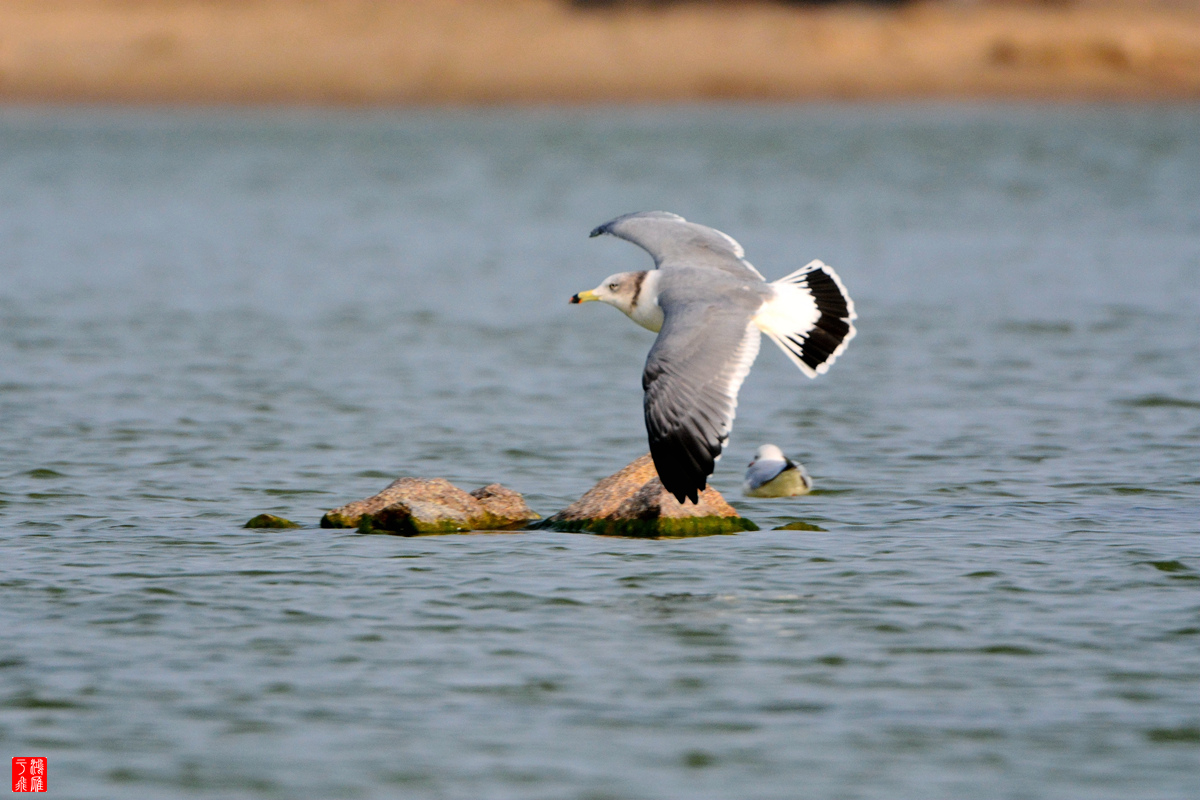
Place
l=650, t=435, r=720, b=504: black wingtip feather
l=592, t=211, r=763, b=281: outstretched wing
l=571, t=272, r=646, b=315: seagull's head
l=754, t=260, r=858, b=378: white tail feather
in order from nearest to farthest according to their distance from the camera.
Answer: l=650, t=435, r=720, b=504: black wingtip feather < l=754, t=260, r=858, b=378: white tail feather < l=571, t=272, r=646, b=315: seagull's head < l=592, t=211, r=763, b=281: outstretched wing

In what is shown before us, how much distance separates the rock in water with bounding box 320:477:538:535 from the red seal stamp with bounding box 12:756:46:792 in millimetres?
4562

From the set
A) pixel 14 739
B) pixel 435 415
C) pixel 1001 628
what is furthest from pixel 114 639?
pixel 435 415

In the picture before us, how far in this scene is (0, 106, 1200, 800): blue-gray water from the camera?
800 cm

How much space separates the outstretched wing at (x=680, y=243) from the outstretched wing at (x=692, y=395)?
1.27m

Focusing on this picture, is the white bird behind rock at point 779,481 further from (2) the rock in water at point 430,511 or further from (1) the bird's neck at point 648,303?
(2) the rock in water at point 430,511

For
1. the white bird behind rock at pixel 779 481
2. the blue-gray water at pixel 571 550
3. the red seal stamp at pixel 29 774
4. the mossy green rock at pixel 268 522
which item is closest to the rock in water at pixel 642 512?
the blue-gray water at pixel 571 550

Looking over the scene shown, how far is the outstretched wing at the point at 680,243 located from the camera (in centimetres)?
1305

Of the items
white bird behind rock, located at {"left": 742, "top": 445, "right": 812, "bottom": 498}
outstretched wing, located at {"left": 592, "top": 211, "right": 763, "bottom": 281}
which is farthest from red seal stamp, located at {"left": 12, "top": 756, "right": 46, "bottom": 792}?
white bird behind rock, located at {"left": 742, "top": 445, "right": 812, "bottom": 498}

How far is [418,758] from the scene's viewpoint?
7.84 meters

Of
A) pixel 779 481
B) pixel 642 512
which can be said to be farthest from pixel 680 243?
pixel 642 512

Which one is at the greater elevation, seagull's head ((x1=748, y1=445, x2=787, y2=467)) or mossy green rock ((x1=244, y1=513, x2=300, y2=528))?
seagull's head ((x1=748, y1=445, x2=787, y2=467))

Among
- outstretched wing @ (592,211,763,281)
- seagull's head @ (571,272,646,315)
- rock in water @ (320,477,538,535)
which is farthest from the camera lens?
outstretched wing @ (592,211,763,281)

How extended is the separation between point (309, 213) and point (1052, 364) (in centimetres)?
2944

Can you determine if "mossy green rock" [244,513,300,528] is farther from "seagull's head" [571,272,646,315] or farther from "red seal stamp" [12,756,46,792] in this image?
"red seal stamp" [12,756,46,792]
